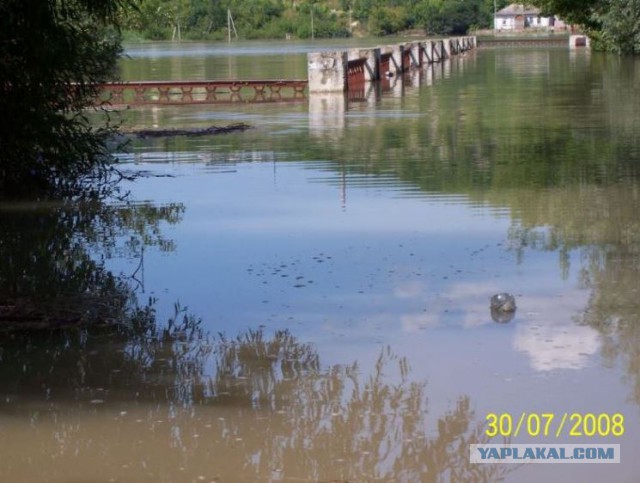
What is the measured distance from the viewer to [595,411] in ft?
23.4

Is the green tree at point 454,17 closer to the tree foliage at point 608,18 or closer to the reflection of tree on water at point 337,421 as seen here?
the tree foliage at point 608,18

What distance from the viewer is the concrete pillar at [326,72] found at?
3441cm

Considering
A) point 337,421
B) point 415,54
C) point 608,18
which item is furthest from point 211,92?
point 337,421

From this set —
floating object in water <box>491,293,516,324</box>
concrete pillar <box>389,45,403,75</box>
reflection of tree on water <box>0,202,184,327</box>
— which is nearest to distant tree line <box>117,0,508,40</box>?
concrete pillar <box>389,45,403,75</box>

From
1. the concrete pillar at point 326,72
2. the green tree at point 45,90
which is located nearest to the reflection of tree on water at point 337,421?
the green tree at point 45,90

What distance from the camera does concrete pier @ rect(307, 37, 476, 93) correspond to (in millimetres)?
34562

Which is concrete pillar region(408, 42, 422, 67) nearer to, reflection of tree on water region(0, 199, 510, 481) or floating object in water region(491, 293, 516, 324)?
reflection of tree on water region(0, 199, 510, 481)

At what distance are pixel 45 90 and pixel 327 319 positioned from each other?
6561 millimetres

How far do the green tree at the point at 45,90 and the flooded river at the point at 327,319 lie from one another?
778 millimetres

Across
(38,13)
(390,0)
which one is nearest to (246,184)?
(38,13)

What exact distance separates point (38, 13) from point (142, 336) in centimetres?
531

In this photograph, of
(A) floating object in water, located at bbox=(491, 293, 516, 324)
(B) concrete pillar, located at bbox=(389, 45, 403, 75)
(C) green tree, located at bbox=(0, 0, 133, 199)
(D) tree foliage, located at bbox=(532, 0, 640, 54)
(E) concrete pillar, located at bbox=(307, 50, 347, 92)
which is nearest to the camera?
(A) floating object in water, located at bbox=(491, 293, 516, 324)

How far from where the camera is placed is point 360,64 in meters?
39.8

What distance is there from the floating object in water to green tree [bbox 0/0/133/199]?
240 inches
